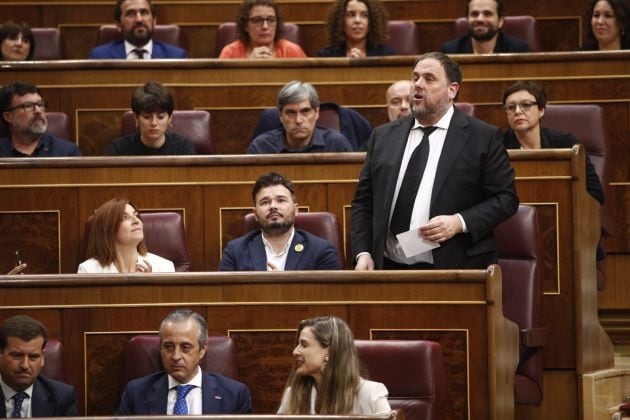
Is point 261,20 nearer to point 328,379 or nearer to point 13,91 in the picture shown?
point 13,91

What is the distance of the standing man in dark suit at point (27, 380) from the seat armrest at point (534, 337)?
0.87 m

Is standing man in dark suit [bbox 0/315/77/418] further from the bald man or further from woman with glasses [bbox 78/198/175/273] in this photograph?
the bald man

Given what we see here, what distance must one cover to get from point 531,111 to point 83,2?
6.01 feet

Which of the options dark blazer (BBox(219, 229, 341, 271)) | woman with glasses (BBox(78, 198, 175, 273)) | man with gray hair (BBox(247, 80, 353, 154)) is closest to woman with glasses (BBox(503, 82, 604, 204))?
man with gray hair (BBox(247, 80, 353, 154))

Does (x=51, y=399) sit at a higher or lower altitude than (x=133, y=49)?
lower

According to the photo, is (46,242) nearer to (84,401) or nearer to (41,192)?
(41,192)

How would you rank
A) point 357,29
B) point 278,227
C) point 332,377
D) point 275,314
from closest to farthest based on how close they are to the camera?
point 332,377
point 275,314
point 278,227
point 357,29

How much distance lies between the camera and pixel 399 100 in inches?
128

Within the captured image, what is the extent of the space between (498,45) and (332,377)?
75.1 inches

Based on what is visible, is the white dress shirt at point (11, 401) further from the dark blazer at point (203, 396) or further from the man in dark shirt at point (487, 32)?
the man in dark shirt at point (487, 32)

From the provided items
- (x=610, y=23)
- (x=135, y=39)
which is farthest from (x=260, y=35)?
(x=610, y=23)

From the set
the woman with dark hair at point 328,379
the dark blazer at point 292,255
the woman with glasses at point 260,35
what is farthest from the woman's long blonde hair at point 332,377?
the woman with glasses at point 260,35

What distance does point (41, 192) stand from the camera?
303 cm

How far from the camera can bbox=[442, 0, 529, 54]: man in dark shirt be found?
3793 millimetres
